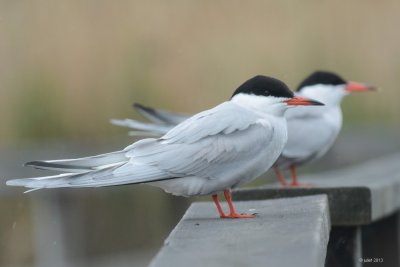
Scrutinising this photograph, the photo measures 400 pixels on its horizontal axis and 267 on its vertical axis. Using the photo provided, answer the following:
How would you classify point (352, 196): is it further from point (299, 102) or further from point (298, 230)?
point (298, 230)

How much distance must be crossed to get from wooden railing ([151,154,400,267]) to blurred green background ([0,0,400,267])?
2830 millimetres

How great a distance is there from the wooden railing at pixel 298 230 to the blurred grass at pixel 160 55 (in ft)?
12.8

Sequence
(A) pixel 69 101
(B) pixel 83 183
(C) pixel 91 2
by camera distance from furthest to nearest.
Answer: (C) pixel 91 2, (A) pixel 69 101, (B) pixel 83 183

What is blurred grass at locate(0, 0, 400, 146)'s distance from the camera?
999 centimetres

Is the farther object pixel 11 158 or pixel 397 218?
pixel 11 158

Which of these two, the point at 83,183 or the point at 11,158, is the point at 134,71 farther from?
the point at 83,183

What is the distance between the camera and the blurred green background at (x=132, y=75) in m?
8.73

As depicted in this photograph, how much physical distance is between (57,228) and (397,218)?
310 centimetres

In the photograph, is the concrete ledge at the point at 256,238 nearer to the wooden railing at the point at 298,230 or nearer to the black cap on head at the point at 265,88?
the wooden railing at the point at 298,230

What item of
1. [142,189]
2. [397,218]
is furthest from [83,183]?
[142,189]

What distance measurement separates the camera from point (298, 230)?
139 inches

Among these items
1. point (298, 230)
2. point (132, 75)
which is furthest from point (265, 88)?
point (132, 75)

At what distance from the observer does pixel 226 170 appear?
4754mm

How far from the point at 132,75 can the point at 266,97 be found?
5.46m
